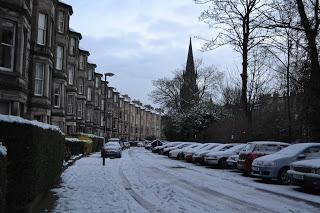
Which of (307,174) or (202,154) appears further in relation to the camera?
(202,154)

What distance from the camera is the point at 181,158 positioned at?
41.0m

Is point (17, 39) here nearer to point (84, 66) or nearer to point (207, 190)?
point (207, 190)

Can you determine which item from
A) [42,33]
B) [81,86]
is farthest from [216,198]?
[81,86]

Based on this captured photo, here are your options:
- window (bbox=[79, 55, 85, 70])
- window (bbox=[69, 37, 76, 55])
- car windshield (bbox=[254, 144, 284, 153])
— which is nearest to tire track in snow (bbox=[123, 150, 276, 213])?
car windshield (bbox=[254, 144, 284, 153])

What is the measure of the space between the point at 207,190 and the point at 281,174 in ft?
14.2

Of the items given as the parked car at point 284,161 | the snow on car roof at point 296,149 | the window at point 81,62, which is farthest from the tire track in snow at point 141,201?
the window at point 81,62

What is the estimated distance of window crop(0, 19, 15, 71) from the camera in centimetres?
2220

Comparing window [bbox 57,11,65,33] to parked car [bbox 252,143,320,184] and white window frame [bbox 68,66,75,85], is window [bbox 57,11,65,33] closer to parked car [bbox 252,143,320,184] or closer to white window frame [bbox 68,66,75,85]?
white window frame [bbox 68,66,75,85]

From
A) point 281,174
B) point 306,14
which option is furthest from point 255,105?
point 281,174

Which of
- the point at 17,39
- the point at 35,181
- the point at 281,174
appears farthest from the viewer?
the point at 17,39

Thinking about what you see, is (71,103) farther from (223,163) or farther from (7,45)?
(7,45)

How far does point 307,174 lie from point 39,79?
829 inches

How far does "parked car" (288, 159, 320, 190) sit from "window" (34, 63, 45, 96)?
65.3ft

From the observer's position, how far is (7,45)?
22.1 meters
